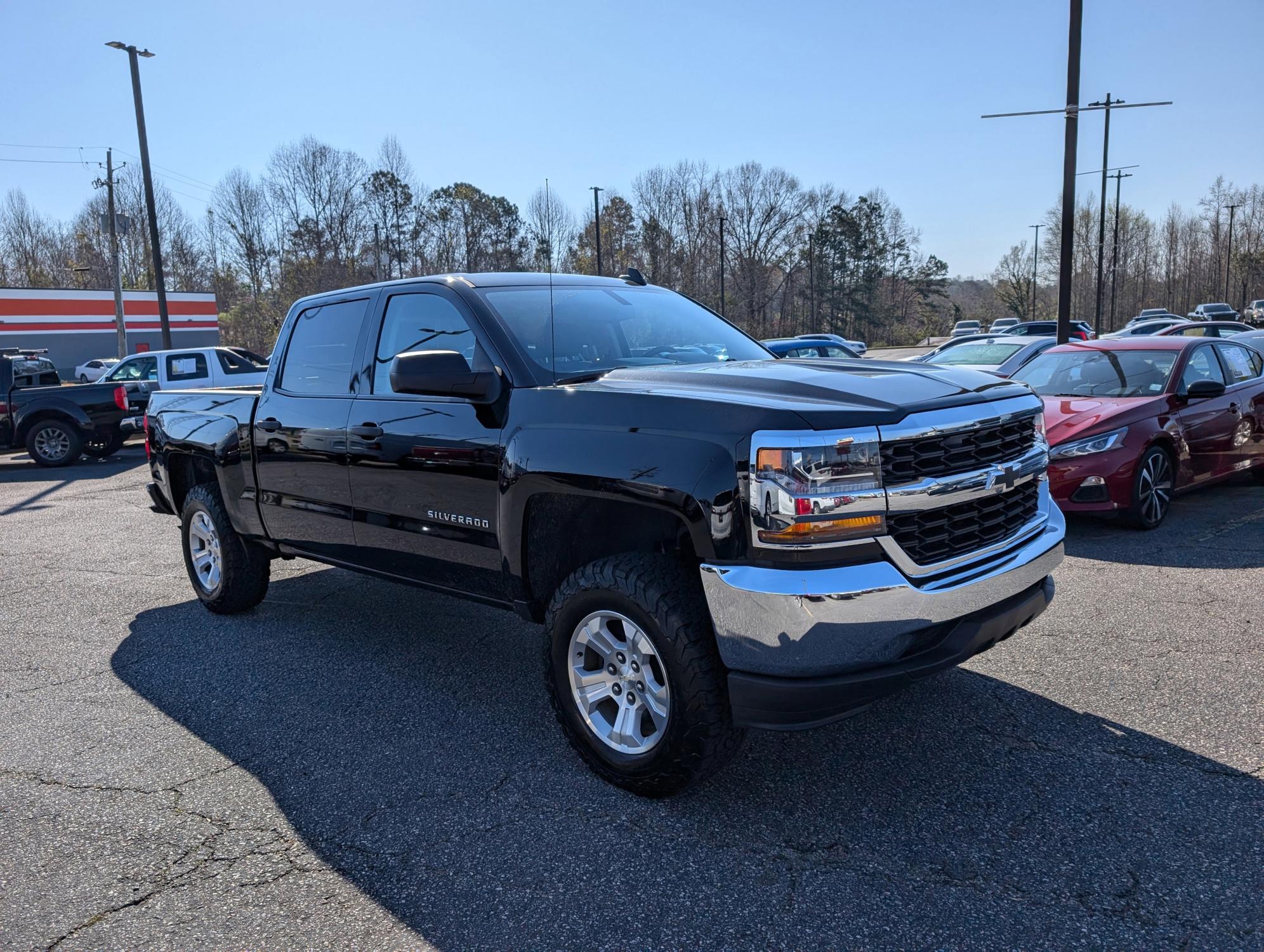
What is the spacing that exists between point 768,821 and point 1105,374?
665 centimetres

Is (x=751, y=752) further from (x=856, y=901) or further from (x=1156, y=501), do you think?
(x=1156, y=501)

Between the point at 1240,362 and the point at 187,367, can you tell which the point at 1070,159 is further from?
the point at 187,367

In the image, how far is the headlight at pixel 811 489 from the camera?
2709mm

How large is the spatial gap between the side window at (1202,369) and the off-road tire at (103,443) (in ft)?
51.4

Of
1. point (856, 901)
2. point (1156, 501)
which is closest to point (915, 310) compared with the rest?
point (1156, 501)

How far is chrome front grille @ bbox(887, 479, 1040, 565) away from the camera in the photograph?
9.37ft

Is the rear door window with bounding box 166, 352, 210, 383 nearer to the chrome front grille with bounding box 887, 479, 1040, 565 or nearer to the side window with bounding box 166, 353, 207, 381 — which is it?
the side window with bounding box 166, 353, 207, 381

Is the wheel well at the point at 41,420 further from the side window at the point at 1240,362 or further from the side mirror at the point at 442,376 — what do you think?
the side window at the point at 1240,362

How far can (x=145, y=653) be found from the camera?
5121mm

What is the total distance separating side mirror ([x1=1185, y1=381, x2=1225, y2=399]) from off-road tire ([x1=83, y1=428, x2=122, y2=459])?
15681 millimetres

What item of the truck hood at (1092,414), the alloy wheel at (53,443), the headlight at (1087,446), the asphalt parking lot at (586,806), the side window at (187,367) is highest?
the side window at (187,367)

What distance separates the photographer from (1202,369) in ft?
26.5

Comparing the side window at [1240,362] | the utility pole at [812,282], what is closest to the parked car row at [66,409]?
the side window at [1240,362]

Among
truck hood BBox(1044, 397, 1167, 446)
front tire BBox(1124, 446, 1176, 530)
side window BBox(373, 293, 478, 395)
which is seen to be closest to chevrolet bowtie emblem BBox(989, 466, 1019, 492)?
side window BBox(373, 293, 478, 395)
